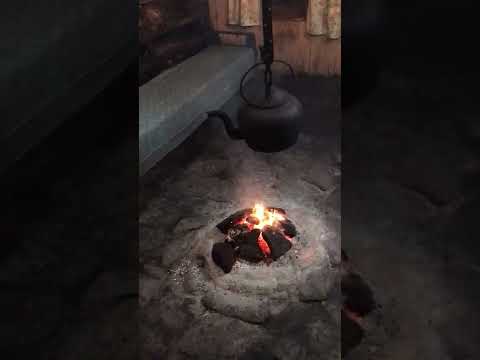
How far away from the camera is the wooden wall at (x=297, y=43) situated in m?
7.40

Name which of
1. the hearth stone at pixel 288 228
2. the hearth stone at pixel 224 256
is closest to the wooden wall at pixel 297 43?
the hearth stone at pixel 288 228

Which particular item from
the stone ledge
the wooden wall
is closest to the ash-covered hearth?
the stone ledge

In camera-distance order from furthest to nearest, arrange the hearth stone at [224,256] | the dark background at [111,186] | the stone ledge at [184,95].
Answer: the stone ledge at [184,95]
the hearth stone at [224,256]
the dark background at [111,186]

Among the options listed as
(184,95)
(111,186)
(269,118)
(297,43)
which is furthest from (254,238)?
(297,43)

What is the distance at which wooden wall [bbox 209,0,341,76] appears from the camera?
740 centimetres

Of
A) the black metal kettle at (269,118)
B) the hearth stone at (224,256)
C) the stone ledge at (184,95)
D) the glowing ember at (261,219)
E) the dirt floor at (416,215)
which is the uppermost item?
the black metal kettle at (269,118)

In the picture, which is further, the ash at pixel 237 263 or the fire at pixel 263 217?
the fire at pixel 263 217

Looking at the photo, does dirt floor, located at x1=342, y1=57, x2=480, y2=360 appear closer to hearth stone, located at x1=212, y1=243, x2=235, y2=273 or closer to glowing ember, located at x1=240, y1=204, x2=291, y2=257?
glowing ember, located at x1=240, y1=204, x2=291, y2=257

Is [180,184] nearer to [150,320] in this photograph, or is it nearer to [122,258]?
[122,258]

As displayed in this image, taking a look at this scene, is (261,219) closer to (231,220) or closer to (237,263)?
(231,220)

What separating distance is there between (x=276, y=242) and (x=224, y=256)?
0.47 m

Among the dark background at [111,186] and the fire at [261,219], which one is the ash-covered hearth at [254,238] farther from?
the dark background at [111,186]

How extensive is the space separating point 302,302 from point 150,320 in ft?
3.98

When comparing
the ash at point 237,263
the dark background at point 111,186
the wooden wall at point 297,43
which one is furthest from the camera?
the wooden wall at point 297,43
